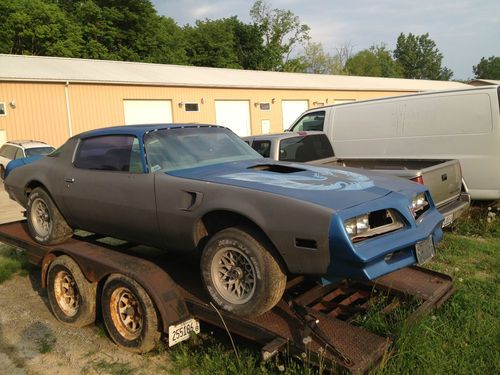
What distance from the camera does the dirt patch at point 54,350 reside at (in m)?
3.47

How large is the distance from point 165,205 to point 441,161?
410cm

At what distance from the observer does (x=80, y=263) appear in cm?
407

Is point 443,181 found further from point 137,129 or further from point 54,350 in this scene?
point 54,350

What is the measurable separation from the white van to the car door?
14.8ft

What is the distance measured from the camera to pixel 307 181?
11.2 ft

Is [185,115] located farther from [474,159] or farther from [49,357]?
[49,357]

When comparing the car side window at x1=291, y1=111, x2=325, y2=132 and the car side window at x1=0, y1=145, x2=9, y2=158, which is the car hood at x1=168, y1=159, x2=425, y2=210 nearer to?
the car side window at x1=291, y1=111, x2=325, y2=132

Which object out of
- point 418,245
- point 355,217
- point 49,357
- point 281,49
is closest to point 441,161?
→ point 418,245

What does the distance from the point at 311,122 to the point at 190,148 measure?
5269 millimetres

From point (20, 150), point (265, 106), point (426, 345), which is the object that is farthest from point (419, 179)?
point (265, 106)

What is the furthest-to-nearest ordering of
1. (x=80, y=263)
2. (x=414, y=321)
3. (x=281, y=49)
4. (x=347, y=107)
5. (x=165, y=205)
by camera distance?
(x=281, y=49) < (x=347, y=107) < (x=80, y=263) < (x=165, y=205) < (x=414, y=321)

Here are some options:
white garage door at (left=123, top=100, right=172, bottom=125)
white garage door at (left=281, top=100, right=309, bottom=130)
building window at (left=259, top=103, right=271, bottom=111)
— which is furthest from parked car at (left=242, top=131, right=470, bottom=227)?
white garage door at (left=281, top=100, right=309, bottom=130)

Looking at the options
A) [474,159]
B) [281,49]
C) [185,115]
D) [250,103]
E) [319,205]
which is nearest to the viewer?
[319,205]

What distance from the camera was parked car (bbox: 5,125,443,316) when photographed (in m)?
2.89
